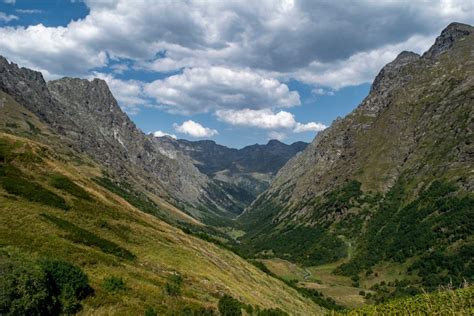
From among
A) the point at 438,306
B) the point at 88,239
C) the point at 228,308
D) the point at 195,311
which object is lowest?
the point at 228,308

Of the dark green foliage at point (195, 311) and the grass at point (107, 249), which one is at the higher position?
the grass at point (107, 249)

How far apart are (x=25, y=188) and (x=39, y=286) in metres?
35.7

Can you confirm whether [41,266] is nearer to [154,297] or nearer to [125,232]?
[154,297]

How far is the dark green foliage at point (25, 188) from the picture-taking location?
199ft

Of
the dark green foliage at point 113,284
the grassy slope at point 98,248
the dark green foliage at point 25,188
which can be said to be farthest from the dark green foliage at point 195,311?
the dark green foliage at point 25,188

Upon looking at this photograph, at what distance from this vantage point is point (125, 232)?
6900 cm

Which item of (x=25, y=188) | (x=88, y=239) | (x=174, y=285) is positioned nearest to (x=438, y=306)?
(x=174, y=285)

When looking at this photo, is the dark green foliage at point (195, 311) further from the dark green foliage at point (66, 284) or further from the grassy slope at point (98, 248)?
the dark green foliage at point (66, 284)

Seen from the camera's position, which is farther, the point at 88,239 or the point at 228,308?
the point at 88,239

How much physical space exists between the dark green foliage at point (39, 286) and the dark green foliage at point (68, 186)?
38.7 m

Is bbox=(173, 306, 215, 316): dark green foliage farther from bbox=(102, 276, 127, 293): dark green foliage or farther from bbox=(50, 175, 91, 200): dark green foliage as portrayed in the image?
bbox=(50, 175, 91, 200): dark green foliage

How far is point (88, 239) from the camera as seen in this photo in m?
55.9

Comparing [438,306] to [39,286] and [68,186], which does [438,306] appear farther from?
[68,186]

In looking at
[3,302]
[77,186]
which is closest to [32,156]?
[77,186]
